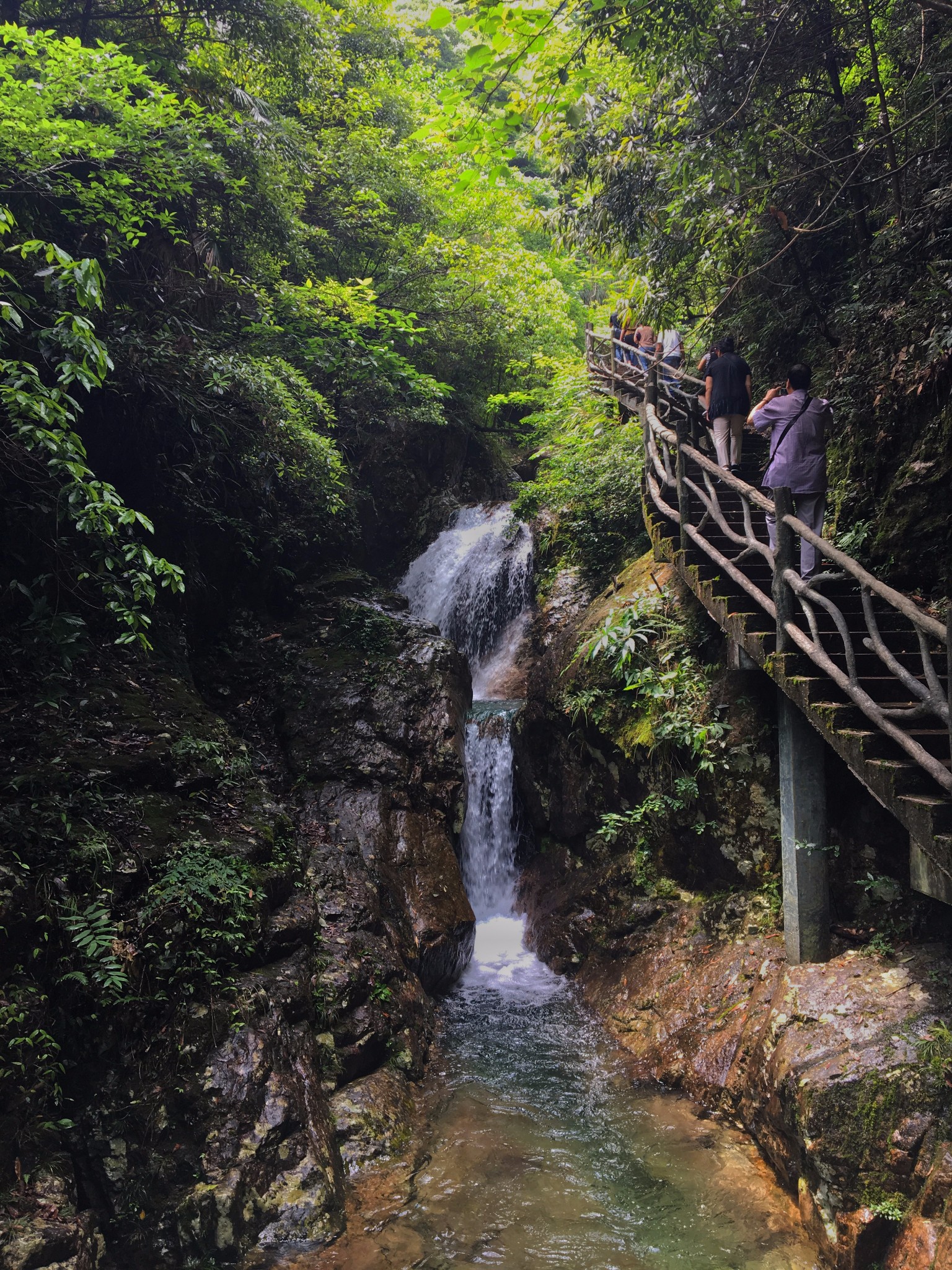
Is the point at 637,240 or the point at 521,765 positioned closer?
the point at 637,240

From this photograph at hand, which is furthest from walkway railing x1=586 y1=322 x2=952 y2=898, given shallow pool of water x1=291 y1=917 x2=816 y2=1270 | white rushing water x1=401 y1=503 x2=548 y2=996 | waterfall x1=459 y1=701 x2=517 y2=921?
white rushing water x1=401 y1=503 x2=548 y2=996

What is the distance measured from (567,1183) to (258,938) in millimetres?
2944

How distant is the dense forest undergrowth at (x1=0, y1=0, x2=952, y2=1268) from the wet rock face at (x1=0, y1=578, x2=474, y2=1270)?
32 millimetres

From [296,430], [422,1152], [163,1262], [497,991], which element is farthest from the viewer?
[296,430]

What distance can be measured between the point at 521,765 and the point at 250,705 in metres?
3.83

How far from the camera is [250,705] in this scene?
1004 centimetres

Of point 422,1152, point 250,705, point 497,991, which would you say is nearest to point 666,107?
point 250,705

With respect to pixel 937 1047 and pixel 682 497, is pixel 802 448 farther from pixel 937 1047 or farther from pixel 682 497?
pixel 937 1047

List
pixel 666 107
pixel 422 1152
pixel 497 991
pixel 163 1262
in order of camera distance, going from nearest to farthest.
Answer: pixel 163 1262, pixel 422 1152, pixel 497 991, pixel 666 107

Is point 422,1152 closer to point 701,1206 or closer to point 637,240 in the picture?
point 701,1206

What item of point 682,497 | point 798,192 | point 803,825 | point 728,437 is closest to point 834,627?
point 803,825

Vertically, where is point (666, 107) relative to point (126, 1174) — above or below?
above

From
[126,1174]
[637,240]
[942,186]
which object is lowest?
[126,1174]

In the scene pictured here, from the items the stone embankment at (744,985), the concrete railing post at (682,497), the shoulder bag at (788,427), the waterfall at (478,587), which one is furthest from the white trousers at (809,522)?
the waterfall at (478,587)
